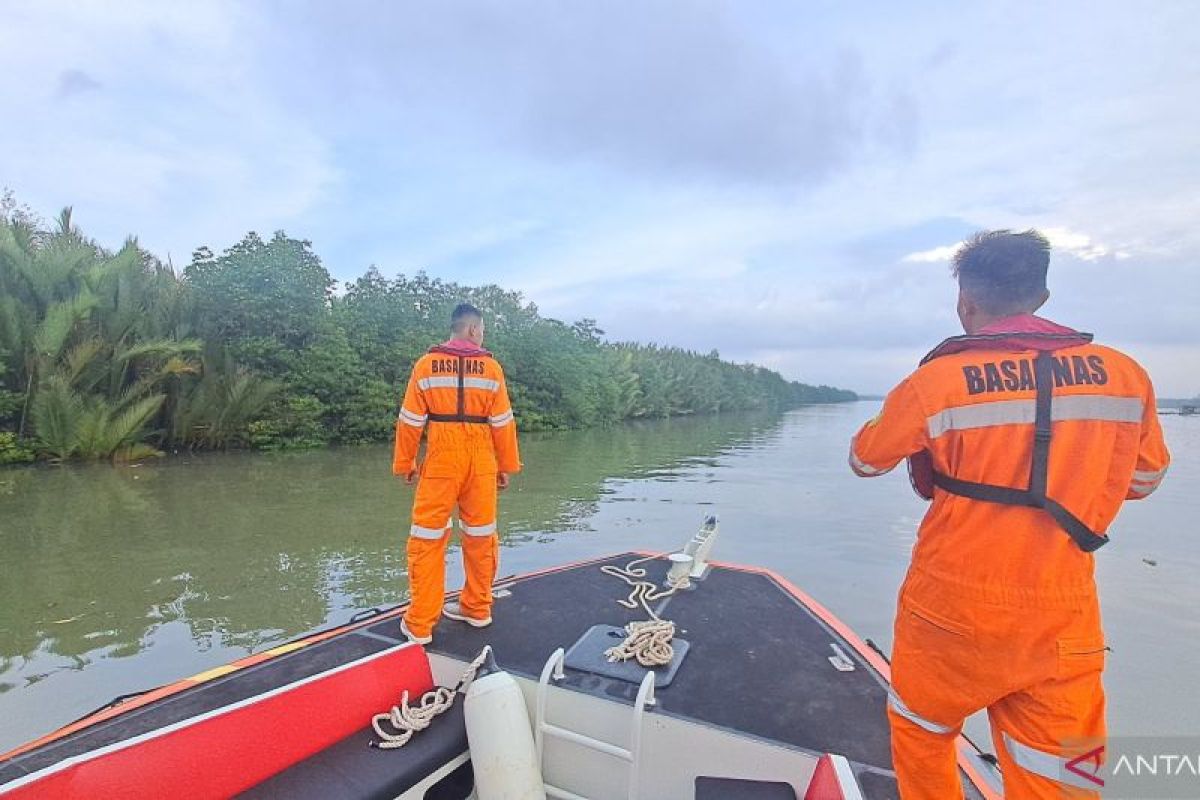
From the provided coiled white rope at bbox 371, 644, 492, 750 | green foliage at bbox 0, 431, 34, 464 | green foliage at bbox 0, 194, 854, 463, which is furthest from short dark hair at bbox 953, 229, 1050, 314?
green foliage at bbox 0, 431, 34, 464

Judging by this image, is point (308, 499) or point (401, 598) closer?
point (401, 598)

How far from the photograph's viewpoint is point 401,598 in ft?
15.9

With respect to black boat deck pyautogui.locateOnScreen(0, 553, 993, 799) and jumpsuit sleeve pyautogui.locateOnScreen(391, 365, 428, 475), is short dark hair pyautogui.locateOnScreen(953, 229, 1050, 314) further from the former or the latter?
jumpsuit sleeve pyautogui.locateOnScreen(391, 365, 428, 475)

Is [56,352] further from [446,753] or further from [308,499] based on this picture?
[446,753]

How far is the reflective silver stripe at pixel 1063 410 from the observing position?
1.39 metres

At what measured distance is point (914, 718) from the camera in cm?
152

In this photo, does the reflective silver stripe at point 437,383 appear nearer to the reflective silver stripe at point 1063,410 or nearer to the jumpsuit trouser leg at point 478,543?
the jumpsuit trouser leg at point 478,543

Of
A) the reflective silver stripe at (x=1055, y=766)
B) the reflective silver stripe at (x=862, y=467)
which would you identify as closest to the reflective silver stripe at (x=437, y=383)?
the reflective silver stripe at (x=862, y=467)

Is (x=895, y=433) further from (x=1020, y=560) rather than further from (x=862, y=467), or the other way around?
(x=1020, y=560)

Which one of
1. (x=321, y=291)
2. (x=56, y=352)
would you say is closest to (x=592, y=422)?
(x=321, y=291)

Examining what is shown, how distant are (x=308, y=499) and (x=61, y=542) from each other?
9.14 feet

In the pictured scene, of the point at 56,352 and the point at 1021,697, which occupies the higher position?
the point at 56,352

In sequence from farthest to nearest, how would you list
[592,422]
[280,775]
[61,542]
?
[592,422], [61,542], [280,775]

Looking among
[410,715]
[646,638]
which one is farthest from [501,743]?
[646,638]
